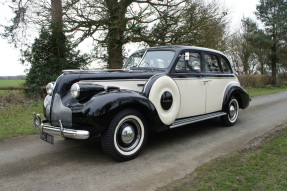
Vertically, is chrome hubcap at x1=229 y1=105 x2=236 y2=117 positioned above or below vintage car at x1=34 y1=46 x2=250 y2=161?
below

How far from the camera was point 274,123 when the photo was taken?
20.1ft

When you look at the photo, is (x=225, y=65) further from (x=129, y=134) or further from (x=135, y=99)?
(x=129, y=134)

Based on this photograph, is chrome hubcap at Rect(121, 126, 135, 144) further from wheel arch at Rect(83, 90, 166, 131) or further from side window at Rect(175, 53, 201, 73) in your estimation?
side window at Rect(175, 53, 201, 73)

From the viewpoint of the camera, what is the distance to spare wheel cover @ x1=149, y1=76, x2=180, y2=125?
13.3ft

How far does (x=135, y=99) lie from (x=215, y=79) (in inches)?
107

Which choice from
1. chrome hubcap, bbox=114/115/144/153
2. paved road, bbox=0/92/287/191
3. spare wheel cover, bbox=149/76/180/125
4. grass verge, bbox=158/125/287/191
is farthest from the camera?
spare wheel cover, bbox=149/76/180/125

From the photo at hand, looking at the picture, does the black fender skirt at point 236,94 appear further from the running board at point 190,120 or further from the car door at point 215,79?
the running board at point 190,120

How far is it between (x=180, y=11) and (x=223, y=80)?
7.34 m

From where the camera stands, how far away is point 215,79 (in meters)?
5.53

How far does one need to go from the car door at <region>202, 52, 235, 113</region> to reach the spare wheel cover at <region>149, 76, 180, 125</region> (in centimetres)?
124

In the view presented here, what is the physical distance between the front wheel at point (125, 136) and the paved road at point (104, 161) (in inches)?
6.6

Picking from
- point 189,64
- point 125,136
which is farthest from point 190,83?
point 125,136

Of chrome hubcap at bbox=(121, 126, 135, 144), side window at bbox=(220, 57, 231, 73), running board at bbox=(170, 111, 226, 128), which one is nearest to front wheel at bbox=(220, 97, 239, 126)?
running board at bbox=(170, 111, 226, 128)

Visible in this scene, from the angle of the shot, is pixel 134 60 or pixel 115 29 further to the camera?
pixel 115 29
